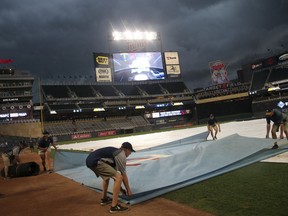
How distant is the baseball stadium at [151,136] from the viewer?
252 inches

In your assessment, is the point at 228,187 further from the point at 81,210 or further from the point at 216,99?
the point at 216,99

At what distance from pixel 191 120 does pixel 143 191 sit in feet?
207

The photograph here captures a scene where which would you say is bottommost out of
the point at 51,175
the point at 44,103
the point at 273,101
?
the point at 51,175

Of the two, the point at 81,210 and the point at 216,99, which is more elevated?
the point at 216,99

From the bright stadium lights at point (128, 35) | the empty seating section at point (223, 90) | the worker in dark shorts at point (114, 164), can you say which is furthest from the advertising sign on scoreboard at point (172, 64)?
the worker in dark shorts at point (114, 164)

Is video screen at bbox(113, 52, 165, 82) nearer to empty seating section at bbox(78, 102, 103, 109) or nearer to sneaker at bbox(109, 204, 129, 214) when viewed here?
empty seating section at bbox(78, 102, 103, 109)

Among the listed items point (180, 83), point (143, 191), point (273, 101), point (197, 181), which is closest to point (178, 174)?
point (197, 181)

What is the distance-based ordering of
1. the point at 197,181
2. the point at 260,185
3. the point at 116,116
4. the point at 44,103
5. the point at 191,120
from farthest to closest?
the point at 191,120 → the point at 116,116 → the point at 44,103 → the point at 197,181 → the point at 260,185

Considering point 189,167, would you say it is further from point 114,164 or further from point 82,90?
point 82,90

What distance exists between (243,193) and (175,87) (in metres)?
70.3

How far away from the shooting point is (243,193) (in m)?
5.86

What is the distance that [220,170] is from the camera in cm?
800

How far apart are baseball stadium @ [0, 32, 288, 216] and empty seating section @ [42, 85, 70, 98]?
21 cm

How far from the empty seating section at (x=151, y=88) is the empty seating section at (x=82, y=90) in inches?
518
